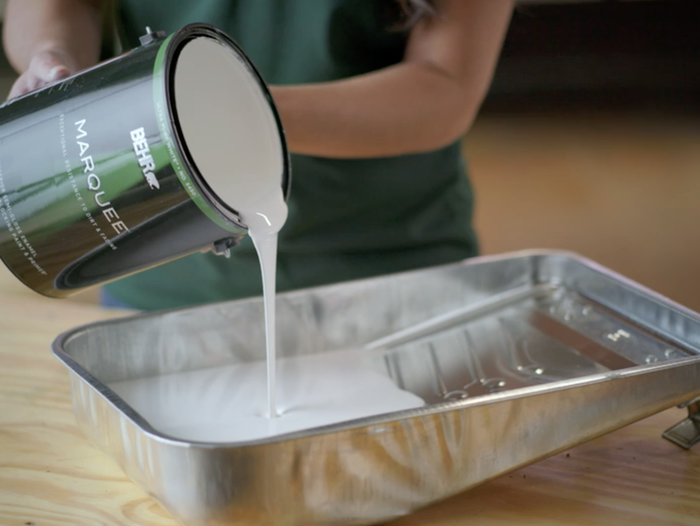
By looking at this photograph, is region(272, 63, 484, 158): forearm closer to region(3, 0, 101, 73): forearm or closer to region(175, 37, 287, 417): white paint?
region(175, 37, 287, 417): white paint

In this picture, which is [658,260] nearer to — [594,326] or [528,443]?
[594,326]

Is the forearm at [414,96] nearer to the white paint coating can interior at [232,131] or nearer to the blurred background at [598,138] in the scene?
the white paint coating can interior at [232,131]

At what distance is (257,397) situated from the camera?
0.78 meters

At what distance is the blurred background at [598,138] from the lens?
2785 mm

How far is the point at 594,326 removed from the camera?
0.88 metres

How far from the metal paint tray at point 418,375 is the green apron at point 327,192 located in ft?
0.41

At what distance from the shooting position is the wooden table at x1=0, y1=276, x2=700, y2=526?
0.63 m

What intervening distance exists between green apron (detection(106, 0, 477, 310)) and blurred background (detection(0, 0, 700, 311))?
1.63 metres

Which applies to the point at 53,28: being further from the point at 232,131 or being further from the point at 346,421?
the point at 346,421

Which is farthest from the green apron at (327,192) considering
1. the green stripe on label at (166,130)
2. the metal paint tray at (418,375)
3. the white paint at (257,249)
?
the green stripe on label at (166,130)

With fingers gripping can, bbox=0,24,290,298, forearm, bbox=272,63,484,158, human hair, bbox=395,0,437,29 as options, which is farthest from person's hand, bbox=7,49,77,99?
human hair, bbox=395,0,437,29

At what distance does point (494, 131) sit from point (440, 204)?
283cm

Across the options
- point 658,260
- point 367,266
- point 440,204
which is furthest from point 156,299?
point 658,260

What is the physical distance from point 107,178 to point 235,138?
0.15 m
